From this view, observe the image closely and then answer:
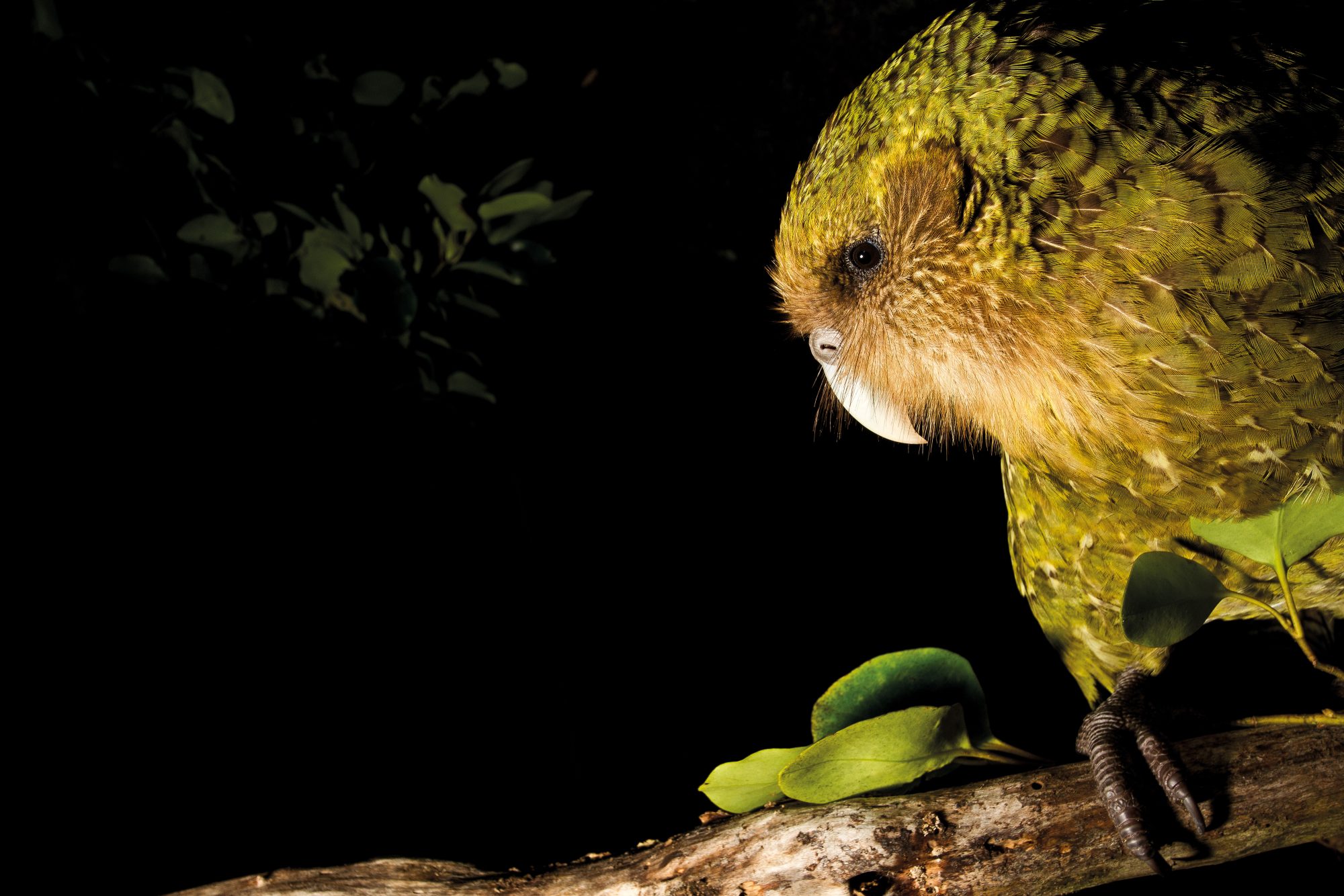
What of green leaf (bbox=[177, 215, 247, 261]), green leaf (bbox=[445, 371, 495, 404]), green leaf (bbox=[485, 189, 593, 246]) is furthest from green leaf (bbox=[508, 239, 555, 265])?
green leaf (bbox=[177, 215, 247, 261])

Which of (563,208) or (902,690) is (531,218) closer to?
(563,208)

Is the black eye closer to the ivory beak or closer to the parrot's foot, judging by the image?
the ivory beak

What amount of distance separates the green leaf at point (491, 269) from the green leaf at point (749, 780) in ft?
1.65

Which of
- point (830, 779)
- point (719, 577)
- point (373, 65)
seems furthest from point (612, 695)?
point (373, 65)

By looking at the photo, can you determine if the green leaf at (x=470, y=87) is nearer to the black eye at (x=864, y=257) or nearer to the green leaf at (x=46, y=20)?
the green leaf at (x=46, y=20)

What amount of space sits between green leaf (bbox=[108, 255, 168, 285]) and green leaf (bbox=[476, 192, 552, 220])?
28 cm

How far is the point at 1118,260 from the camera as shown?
0.49m

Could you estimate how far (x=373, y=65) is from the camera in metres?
1.08

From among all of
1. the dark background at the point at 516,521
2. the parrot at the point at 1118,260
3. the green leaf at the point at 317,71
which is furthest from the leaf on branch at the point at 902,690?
the green leaf at the point at 317,71

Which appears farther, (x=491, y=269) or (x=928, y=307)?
(x=491, y=269)

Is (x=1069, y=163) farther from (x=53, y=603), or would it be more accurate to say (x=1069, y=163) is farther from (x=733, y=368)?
(x=53, y=603)

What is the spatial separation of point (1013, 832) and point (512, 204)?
2.17ft

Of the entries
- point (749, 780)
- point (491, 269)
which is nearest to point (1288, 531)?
point (749, 780)

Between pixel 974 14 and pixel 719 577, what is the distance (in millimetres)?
872
